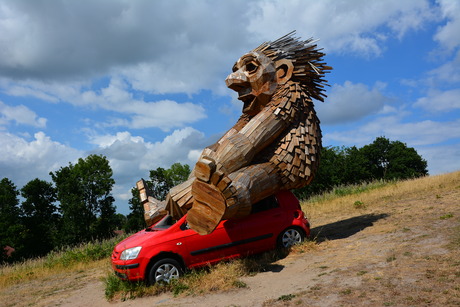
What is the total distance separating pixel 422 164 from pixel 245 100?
4549 cm

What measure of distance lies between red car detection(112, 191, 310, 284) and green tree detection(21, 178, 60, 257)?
94.0 ft

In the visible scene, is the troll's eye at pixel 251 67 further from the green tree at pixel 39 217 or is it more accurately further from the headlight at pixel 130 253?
the green tree at pixel 39 217

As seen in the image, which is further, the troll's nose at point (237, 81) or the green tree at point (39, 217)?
the green tree at point (39, 217)

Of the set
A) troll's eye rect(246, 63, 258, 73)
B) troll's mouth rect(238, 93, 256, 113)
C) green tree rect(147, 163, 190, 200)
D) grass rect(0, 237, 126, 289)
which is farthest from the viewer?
green tree rect(147, 163, 190, 200)

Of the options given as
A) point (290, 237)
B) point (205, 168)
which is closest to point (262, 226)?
point (290, 237)

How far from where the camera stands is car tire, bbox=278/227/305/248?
758 cm

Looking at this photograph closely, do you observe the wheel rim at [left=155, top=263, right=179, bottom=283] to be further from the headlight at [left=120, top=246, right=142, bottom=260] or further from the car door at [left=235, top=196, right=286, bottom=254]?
the car door at [left=235, top=196, right=286, bottom=254]

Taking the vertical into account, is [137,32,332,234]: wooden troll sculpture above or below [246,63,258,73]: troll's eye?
below

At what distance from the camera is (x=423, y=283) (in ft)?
15.6

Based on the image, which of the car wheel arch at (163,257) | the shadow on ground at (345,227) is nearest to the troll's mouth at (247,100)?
the shadow on ground at (345,227)

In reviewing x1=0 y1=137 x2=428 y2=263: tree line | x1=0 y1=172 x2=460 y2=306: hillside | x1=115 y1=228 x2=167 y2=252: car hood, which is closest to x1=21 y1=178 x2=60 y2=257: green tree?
x1=0 y1=137 x2=428 y2=263: tree line

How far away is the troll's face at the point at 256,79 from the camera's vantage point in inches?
322

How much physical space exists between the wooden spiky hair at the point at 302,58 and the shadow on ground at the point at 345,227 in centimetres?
320

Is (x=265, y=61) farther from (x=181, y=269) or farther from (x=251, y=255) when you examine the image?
(x=181, y=269)
